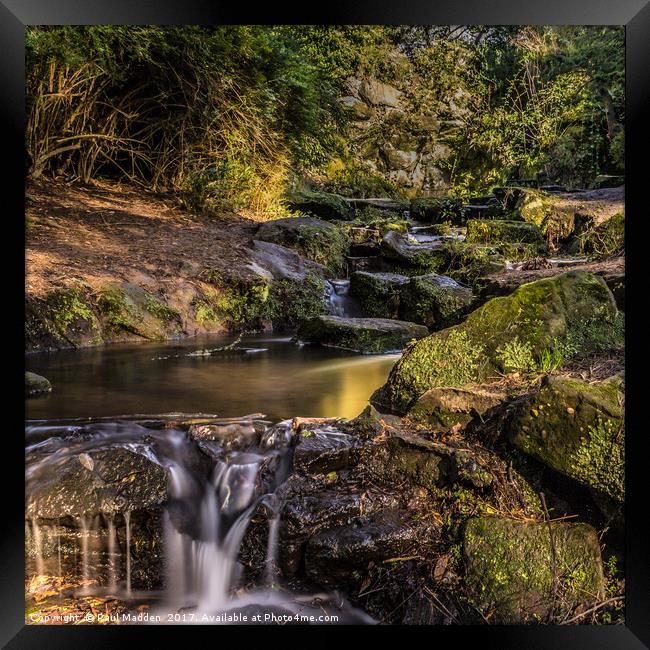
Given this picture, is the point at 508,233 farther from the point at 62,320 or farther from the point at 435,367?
the point at 62,320

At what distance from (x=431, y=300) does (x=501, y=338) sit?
357cm

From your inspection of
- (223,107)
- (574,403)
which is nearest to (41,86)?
(223,107)

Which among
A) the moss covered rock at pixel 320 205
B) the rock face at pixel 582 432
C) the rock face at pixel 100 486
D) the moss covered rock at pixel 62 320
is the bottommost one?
the rock face at pixel 100 486

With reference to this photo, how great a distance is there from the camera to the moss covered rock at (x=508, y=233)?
878 centimetres

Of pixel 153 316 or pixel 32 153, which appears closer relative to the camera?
pixel 153 316

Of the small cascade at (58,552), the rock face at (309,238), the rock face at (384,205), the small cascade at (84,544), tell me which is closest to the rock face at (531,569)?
the small cascade at (84,544)

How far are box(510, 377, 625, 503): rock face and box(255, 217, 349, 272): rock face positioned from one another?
672 centimetres

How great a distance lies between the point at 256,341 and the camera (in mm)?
5977

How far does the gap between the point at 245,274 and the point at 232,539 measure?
4993mm

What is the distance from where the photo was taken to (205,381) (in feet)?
13.3

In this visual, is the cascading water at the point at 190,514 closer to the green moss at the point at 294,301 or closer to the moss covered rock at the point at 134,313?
the moss covered rock at the point at 134,313

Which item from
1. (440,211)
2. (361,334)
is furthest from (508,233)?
(361,334)

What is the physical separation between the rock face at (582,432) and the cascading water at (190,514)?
120 centimetres
